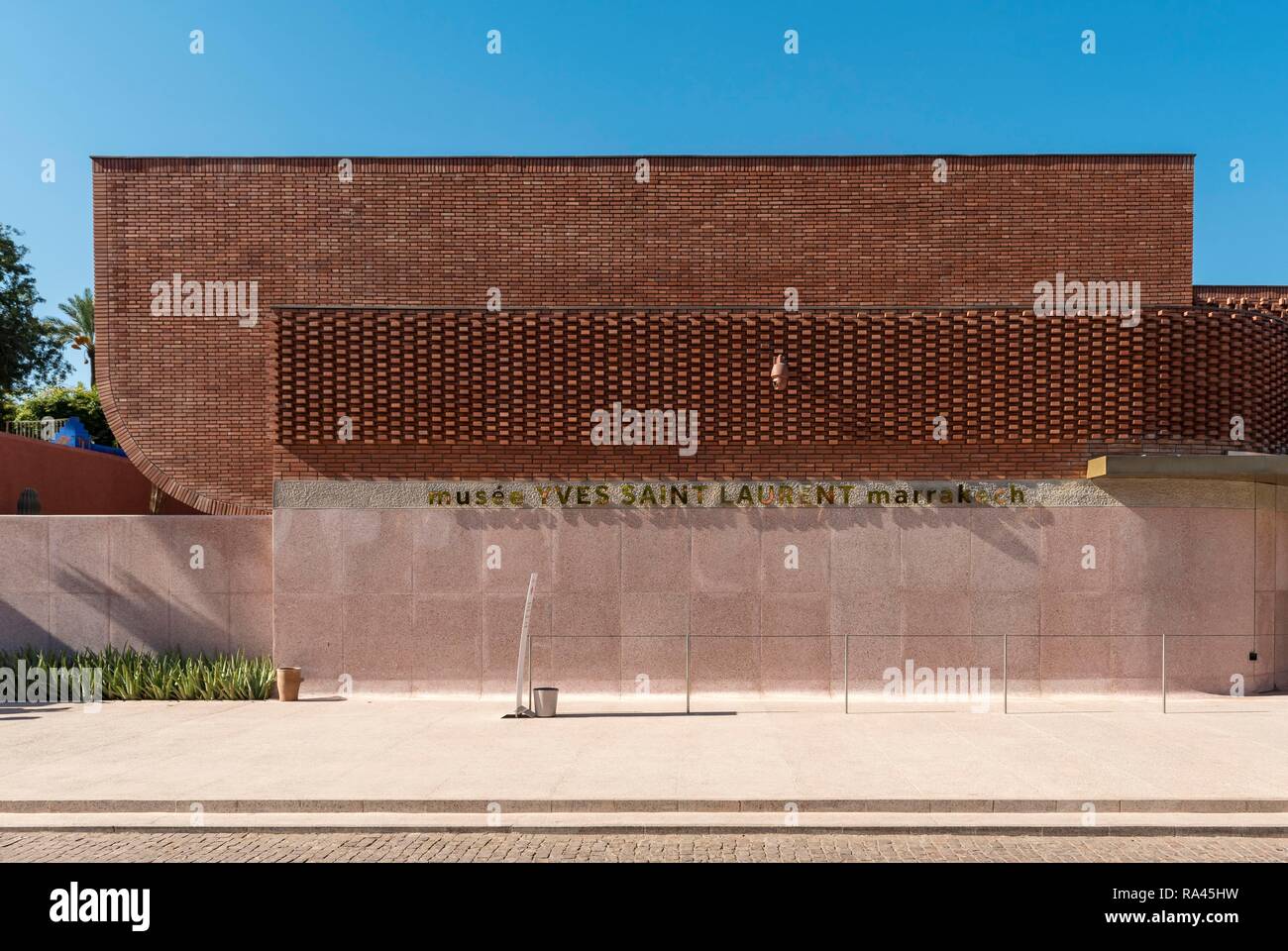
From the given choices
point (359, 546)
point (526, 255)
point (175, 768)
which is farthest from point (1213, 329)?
point (175, 768)

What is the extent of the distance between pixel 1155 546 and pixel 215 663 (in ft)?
56.1

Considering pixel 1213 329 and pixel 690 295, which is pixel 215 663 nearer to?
pixel 690 295

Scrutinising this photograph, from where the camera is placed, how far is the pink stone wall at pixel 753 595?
1541 centimetres

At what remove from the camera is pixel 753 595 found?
50.9ft

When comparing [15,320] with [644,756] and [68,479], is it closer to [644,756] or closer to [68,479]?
[68,479]

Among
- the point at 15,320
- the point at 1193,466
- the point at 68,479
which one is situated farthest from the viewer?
the point at 15,320

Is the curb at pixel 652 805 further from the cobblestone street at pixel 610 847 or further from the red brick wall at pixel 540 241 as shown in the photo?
the red brick wall at pixel 540 241

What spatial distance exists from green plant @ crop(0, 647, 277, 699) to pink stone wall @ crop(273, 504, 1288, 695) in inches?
27.1

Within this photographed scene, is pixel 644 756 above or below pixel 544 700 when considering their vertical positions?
above

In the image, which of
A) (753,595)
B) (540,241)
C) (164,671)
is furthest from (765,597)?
(164,671)

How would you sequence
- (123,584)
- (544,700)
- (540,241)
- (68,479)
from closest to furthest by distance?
(544,700) < (123,584) < (540,241) < (68,479)

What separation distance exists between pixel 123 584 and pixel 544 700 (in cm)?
867

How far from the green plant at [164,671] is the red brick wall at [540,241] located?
294 cm

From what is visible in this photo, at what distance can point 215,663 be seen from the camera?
605 inches
